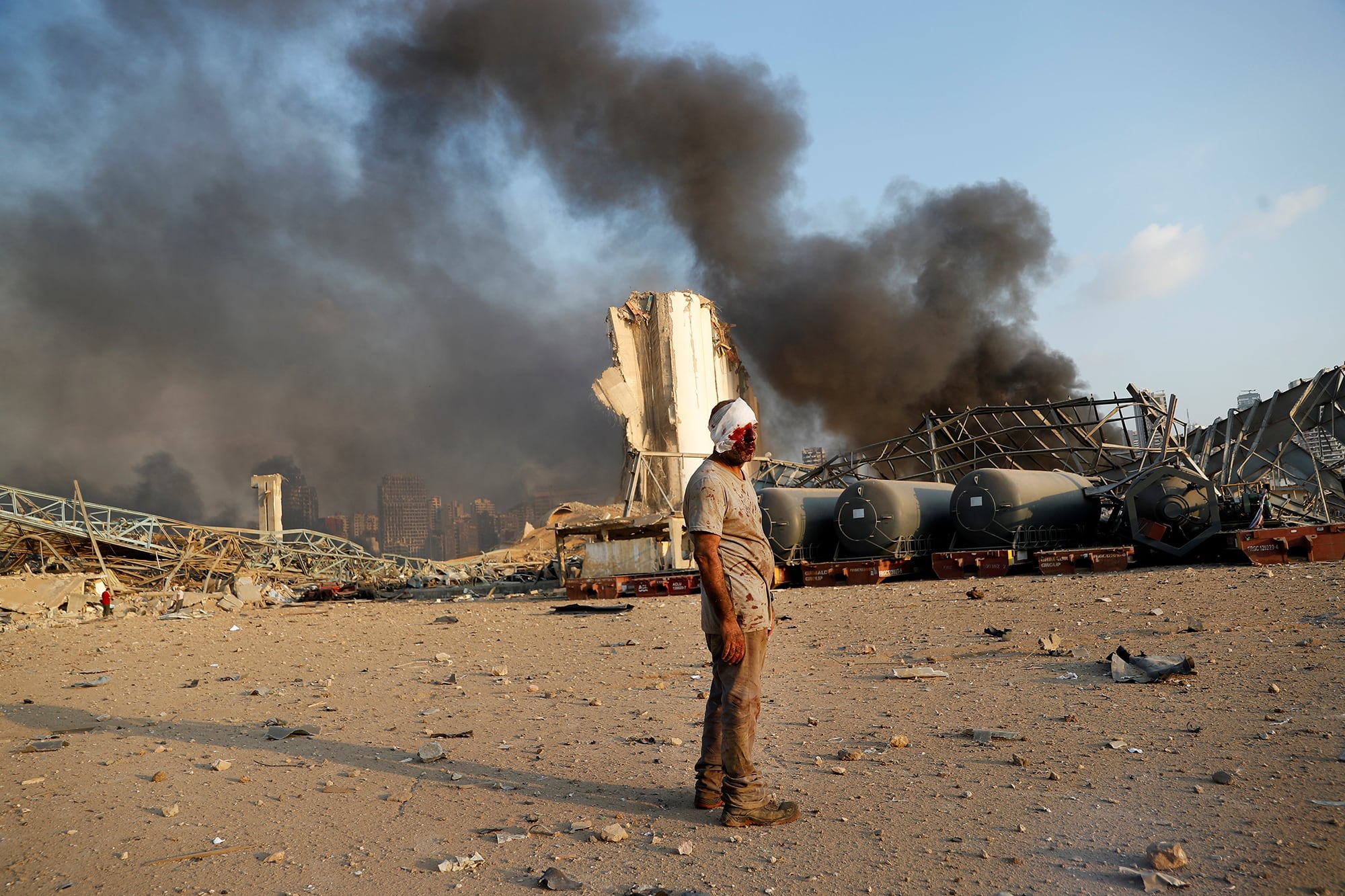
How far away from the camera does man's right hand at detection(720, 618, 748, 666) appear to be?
3.52 m

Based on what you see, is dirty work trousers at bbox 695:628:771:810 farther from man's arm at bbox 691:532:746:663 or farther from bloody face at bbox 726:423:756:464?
bloody face at bbox 726:423:756:464

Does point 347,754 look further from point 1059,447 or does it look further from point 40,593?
point 1059,447

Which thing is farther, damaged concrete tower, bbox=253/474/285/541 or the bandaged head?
damaged concrete tower, bbox=253/474/285/541

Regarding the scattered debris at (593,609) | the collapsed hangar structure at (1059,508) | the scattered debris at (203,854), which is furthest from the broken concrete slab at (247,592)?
the scattered debris at (203,854)

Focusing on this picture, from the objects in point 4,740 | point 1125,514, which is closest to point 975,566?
point 1125,514

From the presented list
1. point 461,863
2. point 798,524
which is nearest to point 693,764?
point 461,863

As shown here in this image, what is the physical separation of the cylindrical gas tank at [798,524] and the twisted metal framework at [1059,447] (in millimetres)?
2220

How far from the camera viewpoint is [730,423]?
3.78 m

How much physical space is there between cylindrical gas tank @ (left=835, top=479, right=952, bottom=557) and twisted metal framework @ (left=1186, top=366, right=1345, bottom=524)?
6.21 m

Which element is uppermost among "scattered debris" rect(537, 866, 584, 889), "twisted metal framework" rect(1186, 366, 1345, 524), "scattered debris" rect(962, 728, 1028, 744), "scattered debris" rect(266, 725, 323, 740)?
"twisted metal framework" rect(1186, 366, 1345, 524)

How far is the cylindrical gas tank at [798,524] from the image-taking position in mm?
16250

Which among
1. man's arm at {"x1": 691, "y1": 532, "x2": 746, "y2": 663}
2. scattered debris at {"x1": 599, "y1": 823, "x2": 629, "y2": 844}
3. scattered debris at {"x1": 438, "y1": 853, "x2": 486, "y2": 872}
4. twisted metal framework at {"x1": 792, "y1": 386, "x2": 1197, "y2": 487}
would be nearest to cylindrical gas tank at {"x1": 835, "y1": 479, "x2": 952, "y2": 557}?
twisted metal framework at {"x1": 792, "y1": 386, "x2": 1197, "y2": 487}

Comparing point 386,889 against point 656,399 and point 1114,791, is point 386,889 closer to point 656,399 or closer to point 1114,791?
point 1114,791

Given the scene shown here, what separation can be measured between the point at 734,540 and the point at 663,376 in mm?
24567
